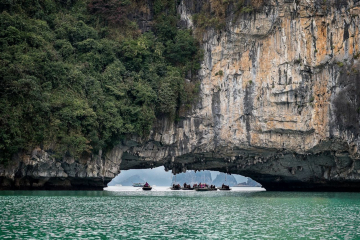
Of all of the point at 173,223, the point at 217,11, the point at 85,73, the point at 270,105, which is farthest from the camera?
the point at 217,11

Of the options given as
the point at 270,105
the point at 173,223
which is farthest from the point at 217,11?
the point at 173,223

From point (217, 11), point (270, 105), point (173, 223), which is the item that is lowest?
point (173, 223)

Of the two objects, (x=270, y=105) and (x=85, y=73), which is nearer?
(x=85, y=73)

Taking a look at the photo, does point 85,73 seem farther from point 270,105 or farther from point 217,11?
point 270,105

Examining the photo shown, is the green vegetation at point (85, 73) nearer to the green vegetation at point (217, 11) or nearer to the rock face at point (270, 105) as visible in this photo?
the green vegetation at point (217, 11)

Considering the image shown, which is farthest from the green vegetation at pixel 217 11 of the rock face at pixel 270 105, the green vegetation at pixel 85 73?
the green vegetation at pixel 85 73

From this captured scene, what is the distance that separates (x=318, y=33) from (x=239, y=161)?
10.6 meters

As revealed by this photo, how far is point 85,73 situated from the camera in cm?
3030

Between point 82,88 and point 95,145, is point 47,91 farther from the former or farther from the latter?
point 95,145

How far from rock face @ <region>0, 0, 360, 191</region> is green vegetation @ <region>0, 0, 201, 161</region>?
155 centimetres

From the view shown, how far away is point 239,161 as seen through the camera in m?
34.3

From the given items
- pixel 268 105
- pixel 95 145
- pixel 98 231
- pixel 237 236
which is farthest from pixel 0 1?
pixel 237 236

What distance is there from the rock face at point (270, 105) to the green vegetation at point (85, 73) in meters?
1.55

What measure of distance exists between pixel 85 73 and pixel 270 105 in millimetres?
12258
